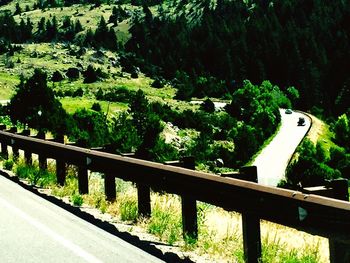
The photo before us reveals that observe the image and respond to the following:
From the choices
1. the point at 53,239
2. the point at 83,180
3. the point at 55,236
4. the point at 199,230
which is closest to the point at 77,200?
the point at 83,180

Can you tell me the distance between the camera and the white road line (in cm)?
604

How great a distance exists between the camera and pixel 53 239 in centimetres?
682

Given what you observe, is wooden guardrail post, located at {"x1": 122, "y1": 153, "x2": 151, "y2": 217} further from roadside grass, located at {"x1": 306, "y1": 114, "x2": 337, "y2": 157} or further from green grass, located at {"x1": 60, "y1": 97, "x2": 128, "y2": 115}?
roadside grass, located at {"x1": 306, "y1": 114, "x2": 337, "y2": 157}

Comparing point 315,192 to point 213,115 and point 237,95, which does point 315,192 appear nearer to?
point 213,115

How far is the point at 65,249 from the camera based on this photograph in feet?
20.8

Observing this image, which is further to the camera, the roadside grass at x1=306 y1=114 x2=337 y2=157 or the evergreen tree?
the roadside grass at x1=306 y1=114 x2=337 y2=157

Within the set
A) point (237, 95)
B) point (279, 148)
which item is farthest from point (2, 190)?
point (237, 95)

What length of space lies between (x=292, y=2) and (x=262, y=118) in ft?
339

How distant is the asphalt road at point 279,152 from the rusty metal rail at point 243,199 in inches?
2091

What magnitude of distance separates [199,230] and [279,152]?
77459mm

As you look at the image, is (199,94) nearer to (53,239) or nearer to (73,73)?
(73,73)

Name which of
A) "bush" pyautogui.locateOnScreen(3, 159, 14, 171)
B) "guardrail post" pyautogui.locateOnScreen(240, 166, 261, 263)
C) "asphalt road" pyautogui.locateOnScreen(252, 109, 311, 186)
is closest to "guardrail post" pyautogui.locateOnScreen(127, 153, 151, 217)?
"guardrail post" pyautogui.locateOnScreen(240, 166, 261, 263)

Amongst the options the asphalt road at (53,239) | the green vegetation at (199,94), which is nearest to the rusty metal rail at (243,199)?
the green vegetation at (199,94)

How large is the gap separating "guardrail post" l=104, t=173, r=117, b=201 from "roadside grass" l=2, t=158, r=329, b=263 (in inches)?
4.3
